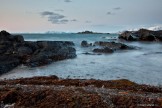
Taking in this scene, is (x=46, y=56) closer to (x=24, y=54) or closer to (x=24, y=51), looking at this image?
(x=24, y=54)

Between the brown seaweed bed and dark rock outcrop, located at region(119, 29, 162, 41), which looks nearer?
the brown seaweed bed

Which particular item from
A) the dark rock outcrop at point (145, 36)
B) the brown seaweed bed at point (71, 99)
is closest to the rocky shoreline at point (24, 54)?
the brown seaweed bed at point (71, 99)

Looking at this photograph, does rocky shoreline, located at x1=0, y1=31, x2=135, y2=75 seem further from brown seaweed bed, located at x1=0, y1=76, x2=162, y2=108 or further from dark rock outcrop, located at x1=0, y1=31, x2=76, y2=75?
brown seaweed bed, located at x1=0, y1=76, x2=162, y2=108

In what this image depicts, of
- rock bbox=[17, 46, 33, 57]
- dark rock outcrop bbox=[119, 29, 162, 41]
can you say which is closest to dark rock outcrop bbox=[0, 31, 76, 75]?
rock bbox=[17, 46, 33, 57]

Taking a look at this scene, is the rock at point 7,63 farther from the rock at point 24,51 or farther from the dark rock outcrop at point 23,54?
the rock at point 24,51

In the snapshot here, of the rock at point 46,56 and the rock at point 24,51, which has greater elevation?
the rock at point 24,51

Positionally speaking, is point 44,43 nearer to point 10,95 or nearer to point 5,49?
point 5,49

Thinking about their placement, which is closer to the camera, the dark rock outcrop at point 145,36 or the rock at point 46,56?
the rock at point 46,56

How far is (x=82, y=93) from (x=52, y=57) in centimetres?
2385

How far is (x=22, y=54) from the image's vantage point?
36.5 meters

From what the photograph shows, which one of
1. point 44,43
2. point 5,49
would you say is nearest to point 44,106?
point 5,49

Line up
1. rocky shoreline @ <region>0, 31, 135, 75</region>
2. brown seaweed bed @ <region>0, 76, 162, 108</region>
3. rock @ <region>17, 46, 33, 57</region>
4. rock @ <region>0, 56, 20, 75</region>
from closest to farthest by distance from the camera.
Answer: brown seaweed bed @ <region>0, 76, 162, 108</region> → rock @ <region>0, 56, 20, 75</region> → rocky shoreline @ <region>0, 31, 135, 75</region> → rock @ <region>17, 46, 33, 57</region>

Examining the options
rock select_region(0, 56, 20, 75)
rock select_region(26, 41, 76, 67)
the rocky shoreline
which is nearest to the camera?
rock select_region(0, 56, 20, 75)

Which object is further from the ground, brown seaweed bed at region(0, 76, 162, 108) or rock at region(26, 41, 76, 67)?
brown seaweed bed at region(0, 76, 162, 108)
